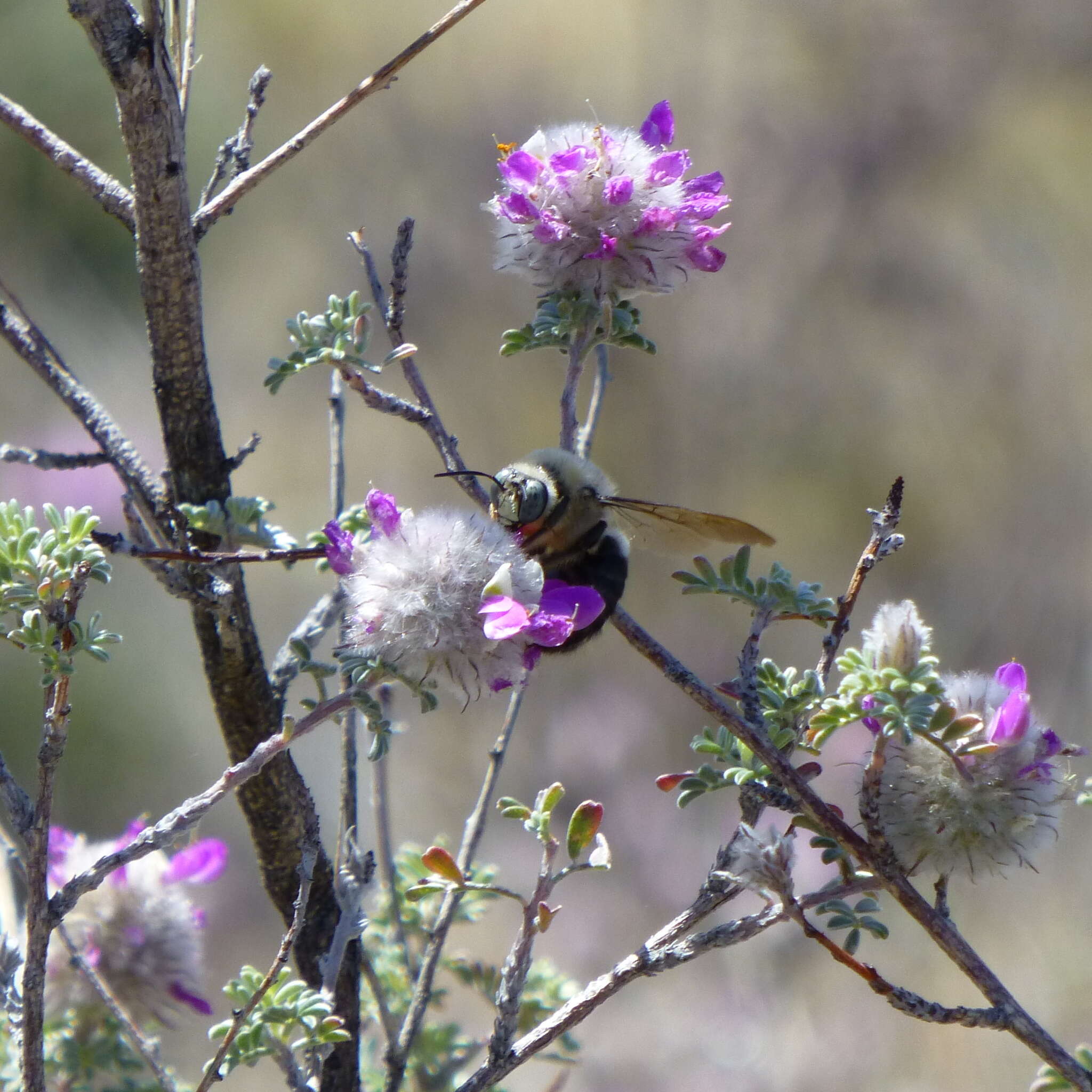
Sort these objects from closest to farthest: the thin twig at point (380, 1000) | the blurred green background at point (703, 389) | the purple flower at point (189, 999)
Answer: the thin twig at point (380, 1000) → the purple flower at point (189, 999) → the blurred green background at point (703, 389)

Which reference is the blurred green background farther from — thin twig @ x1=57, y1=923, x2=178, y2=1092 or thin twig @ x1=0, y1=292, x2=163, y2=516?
thin twig @ x1=57, y1=923, x2=178, y2=1092

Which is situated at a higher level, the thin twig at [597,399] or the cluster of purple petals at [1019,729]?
the thin twig at [597,399]

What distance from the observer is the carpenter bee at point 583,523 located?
131 cm

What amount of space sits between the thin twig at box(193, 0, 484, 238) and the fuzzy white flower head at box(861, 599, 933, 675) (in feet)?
2.39

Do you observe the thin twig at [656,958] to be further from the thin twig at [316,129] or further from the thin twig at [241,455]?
the thin twig at [316,129]

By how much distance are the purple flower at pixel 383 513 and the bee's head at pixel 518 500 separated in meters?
0.26

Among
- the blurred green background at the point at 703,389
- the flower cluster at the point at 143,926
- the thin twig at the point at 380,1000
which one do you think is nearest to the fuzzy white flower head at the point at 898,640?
the thin twig at the point at 380,1000

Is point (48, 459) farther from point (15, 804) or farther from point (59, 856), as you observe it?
point (59, 856)

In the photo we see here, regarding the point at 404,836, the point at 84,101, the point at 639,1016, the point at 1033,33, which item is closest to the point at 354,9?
the point at 84,101

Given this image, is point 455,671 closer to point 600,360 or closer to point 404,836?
point 600,360

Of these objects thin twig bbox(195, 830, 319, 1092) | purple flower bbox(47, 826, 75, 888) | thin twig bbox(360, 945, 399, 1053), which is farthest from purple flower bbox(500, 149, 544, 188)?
purple flower bbox(47, 826, 75, 888)

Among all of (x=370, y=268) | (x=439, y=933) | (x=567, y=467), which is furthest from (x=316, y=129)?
(x=439, y=933)

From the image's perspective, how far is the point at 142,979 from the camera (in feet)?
4.83

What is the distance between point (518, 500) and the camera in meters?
1.30
